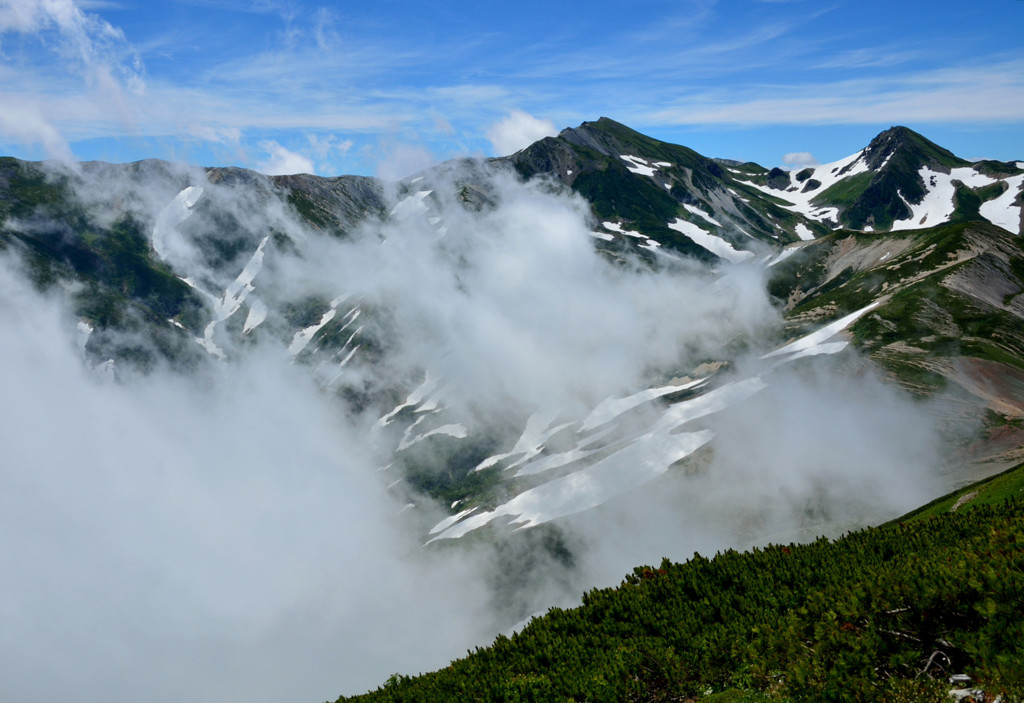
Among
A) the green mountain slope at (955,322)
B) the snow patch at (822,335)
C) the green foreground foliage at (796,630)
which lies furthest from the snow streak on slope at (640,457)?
the green foreground foliage at (796,630)

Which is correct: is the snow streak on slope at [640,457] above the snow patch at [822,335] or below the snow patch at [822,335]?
below

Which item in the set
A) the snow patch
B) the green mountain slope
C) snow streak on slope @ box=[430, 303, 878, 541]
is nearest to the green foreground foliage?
the green mountain slope

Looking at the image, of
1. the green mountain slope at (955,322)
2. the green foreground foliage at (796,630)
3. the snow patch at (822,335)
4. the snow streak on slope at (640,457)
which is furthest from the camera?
the snow patch at (822,335)

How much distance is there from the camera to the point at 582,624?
23.5 meters

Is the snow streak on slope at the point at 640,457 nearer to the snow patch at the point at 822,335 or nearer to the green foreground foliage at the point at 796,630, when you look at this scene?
the snow patch at the point at 822,335

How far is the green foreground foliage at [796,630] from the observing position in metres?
13.3

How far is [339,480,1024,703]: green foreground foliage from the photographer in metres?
13.3

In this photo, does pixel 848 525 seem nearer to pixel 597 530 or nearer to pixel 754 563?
pixel 597 530

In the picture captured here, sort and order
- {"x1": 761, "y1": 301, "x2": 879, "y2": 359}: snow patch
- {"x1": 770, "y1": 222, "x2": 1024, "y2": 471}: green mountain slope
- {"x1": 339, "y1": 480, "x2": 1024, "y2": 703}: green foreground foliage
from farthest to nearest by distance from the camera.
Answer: {"x1": 761, "y1": 301, "x2": 879, "y2": 359}: snow patch < {"x1": 770, "y1": 222, "x2": 1024, "y2": 471}: green mountain slope < {"x1": 339, "y1": 480, "x2": 1024, "y2": 703}: green foreground foliage

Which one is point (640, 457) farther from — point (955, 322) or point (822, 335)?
point (955, 322)

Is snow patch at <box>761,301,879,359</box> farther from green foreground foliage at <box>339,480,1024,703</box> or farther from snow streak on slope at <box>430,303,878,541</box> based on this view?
green foreground foliage at <box>339,480,1024,703</box>

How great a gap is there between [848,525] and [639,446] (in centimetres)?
7243

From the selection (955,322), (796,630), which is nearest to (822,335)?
(955,322)

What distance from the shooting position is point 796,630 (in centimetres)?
1623
